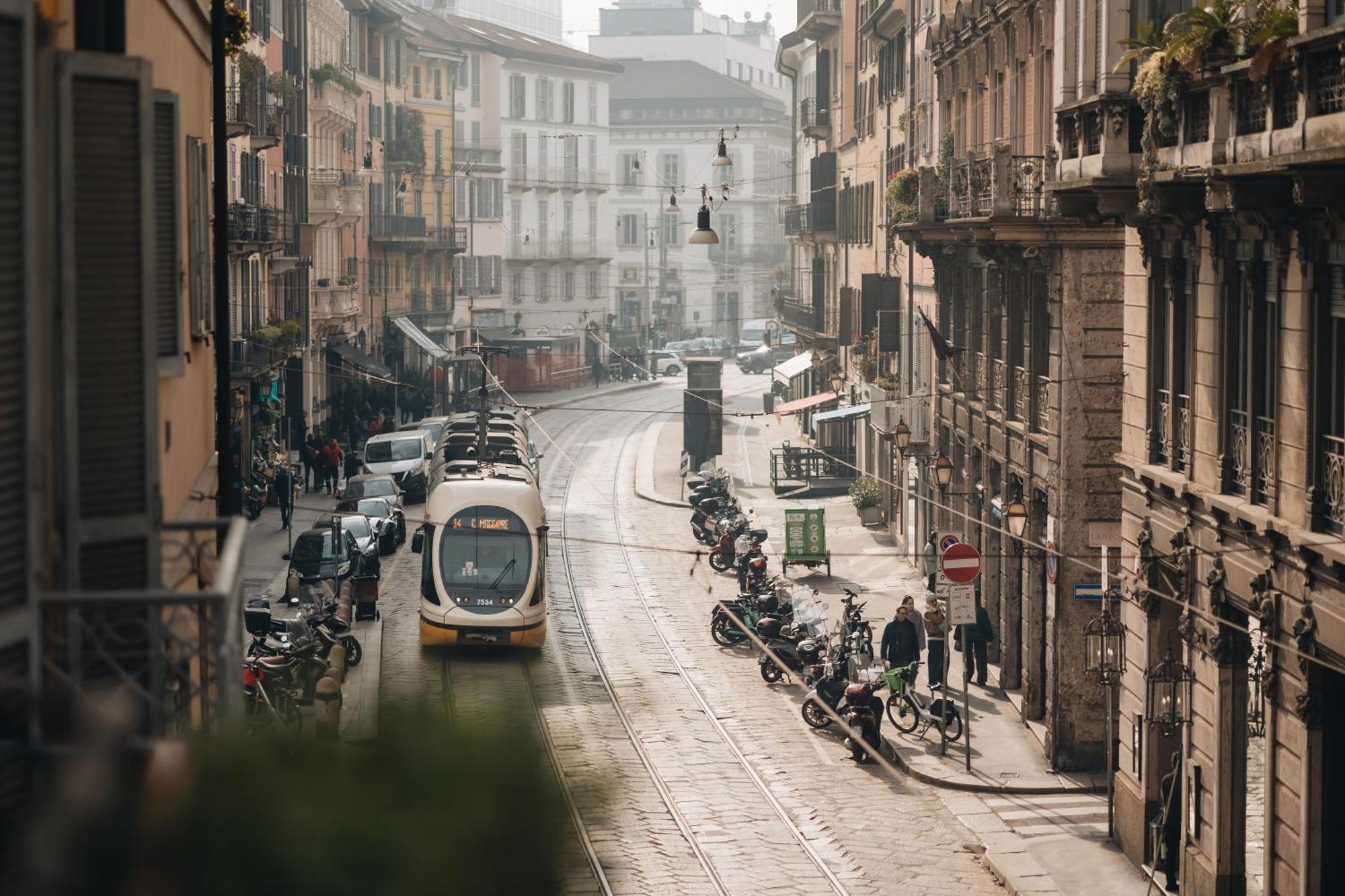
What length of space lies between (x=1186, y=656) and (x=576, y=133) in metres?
95.0

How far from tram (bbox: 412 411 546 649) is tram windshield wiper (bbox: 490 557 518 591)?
1 centimetres

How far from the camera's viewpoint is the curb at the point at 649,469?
53.3 m

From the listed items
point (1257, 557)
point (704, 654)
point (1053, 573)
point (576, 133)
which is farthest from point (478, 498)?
point (576, 133)

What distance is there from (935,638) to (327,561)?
41.1 ft

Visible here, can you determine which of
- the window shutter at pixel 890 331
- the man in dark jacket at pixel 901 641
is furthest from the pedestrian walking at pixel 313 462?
the man in dark jacket at pixel 901 641

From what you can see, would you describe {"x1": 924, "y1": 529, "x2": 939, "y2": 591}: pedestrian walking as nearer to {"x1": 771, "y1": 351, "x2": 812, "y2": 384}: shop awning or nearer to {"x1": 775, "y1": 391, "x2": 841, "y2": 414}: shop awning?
{"x1": 775, "y1": 391, "x2": 841, "y2": 414}: shop awning

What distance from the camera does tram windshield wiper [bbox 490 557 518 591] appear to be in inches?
1211

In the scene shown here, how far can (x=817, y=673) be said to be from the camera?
92.5ft

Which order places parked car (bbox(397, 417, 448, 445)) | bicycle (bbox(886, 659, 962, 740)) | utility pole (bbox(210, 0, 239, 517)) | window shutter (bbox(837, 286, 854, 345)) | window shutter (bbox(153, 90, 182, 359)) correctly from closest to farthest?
window shutter (bbox(153, 90, 182, 359))
utility pole (bbox(210, 0, 239, 517))
bicycle (bbox(886, 659, 962, 740))
window shutter (bbox(837, 286, 854, 345))
parked car (bbox(397, 417, 448, 445))

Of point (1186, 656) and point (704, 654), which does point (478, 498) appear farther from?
point (1186, 656)

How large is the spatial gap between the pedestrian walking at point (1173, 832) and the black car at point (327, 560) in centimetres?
1861

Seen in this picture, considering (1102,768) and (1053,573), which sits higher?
(1053,573)

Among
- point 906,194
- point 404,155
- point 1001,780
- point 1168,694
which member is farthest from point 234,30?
point 404,155

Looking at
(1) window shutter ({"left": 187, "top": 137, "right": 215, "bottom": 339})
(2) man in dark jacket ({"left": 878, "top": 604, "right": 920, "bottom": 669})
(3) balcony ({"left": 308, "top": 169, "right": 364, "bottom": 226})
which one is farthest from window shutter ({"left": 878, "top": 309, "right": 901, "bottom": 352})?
(1) window shutter ({"left": 187, "top": 137, "right": 215, "bottom": 339})
